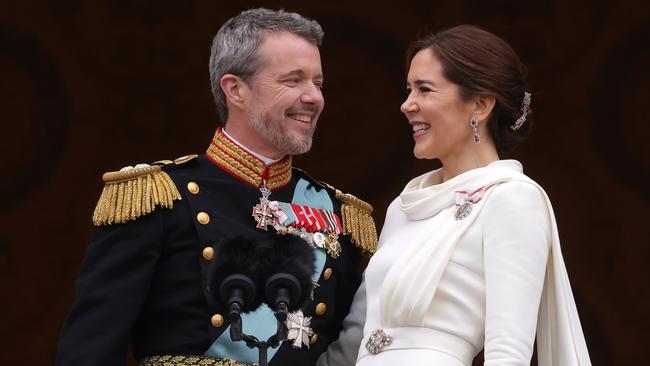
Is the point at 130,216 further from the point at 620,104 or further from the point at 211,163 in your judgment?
the point at 620,104

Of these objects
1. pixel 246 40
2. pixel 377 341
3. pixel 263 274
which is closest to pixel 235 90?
pixel 246 40

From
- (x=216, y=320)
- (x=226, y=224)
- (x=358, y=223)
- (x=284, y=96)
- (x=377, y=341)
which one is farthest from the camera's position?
(x=358, y=223)

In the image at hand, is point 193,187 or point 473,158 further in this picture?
point 193,187

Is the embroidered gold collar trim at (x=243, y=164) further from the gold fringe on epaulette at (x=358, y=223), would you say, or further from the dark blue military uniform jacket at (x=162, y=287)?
the gold fringe on epaulette at (x=358, y=223)

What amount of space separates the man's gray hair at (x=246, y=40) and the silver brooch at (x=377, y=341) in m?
0.69

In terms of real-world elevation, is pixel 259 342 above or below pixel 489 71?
below

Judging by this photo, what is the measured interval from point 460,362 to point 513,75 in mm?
600

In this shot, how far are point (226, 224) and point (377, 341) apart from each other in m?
0.44

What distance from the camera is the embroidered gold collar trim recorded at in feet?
11.6

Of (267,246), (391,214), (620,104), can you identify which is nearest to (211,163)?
(391,214)

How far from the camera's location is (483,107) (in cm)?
325

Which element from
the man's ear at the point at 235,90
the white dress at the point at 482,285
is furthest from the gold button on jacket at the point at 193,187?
the white dress at the point at 482,285

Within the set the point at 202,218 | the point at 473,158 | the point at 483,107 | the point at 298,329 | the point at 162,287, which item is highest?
the point at 483,107

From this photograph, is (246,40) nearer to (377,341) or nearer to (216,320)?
(216,320)
